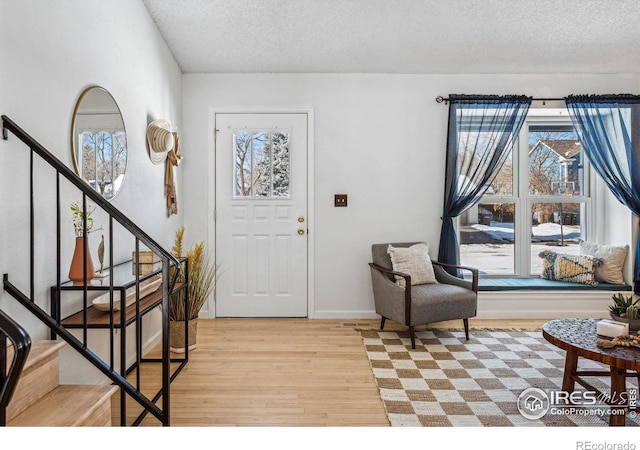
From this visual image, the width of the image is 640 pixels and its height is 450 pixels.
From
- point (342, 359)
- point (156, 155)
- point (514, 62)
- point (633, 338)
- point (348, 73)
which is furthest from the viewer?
point (348, 73)

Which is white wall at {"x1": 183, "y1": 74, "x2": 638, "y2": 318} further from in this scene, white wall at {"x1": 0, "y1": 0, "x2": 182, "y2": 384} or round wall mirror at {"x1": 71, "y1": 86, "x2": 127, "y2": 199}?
round wall mirror at {"x1": 71, "y1": 86, "x2": 127, "y2": 199}

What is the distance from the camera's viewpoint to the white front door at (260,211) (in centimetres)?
428

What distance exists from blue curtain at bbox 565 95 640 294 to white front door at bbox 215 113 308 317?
9.16 ft

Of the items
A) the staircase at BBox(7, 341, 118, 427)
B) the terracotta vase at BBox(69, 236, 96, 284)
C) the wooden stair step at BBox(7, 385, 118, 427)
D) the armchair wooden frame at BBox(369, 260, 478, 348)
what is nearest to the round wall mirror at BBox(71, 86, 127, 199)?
the terracotta vase at BBox(69, 236, 96, 284)

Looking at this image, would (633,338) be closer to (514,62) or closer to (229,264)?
(514,62)

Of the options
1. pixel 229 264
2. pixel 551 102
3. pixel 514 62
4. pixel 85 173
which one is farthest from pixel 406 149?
pixel 85 173

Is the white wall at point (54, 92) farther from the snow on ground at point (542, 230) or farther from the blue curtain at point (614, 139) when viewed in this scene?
the blue curtain at point (614, 139)

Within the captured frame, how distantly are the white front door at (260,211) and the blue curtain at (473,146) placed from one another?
1435 mm

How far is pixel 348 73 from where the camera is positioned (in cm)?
425

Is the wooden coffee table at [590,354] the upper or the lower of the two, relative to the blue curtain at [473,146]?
lower

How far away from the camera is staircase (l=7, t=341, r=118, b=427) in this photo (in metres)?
1.48

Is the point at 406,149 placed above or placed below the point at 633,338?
above

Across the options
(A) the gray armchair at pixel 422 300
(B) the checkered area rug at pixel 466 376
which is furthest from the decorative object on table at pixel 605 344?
(A) the gray armchair at pixel 422 300

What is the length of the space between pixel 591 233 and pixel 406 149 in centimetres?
227
